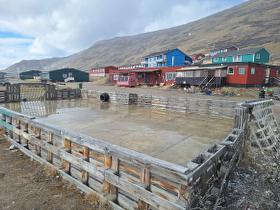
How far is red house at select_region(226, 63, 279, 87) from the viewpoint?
2427cm

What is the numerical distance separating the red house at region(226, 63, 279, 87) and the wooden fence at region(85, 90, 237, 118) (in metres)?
15.4

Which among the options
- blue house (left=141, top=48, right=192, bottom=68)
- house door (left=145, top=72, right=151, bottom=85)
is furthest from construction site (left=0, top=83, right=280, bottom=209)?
blue house (left=141, top=48, right=192, bottom=68)

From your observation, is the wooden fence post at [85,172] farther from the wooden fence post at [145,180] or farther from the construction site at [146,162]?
the wooden fence post at [145,180]

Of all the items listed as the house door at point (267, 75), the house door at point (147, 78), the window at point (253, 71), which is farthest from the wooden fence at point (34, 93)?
the house door at point (267, 75)

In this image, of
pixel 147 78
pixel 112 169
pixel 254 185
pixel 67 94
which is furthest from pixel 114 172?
pixel 147 78

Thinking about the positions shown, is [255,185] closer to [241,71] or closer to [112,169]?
[112,169]

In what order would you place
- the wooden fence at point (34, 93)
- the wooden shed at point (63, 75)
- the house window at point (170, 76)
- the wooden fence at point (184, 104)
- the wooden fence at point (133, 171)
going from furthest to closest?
1. the wooden shed at point (63, 75)
2. the house window at point (170, 76)
3. the wooden fence at point (34, 93)
4. the wooden fence at point (184, 104)
5. the wooden fence at point (133, 171)

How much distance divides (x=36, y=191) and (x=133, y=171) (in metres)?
2.47

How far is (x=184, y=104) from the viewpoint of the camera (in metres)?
11.6

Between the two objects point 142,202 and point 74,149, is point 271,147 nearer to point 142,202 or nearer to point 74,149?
point 142,202

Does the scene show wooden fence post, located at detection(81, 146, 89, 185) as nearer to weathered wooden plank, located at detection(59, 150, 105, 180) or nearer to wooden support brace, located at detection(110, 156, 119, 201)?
→ weathered wooden plank, located at detection(59, 150, 105, 180)

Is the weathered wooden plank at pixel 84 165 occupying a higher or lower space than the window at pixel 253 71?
lower

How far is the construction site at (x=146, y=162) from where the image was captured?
324 cm

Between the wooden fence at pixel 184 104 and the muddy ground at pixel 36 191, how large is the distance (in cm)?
803
